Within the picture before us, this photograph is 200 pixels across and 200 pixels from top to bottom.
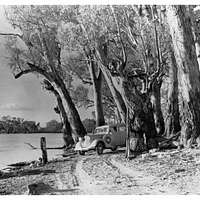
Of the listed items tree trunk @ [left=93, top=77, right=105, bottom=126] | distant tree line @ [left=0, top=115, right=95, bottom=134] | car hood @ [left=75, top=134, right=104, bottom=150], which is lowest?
car hood @ [left=75, top=134, right=104, bottom=150]

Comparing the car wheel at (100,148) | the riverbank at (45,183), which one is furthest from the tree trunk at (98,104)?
the riverbank at (45,183)

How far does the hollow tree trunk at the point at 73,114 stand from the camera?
6.97 metres

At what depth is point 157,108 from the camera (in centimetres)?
730

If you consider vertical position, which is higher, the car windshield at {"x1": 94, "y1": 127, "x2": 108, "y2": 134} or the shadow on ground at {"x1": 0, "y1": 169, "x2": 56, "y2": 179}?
the car windshield at {"x1": 94, "y1": 127, "x2": 108, "y2": 134}

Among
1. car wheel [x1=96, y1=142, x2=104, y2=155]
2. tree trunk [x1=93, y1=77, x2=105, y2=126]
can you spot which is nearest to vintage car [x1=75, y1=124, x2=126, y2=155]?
car wheel [x1=96, y1=142, x2=104, y2=155]

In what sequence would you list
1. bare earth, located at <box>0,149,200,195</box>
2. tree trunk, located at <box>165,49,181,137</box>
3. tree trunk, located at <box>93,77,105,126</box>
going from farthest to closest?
tree trunk, located at <box>165,49,181,137</box> < tree trunk, located at <box>93,77,105,126</box> < bare earth, located at <box>0,149,200,195</box>

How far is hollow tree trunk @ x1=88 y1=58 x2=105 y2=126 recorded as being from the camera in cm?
Answer: 615

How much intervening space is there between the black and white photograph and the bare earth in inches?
0.4

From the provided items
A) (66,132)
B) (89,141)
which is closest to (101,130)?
(89,141)

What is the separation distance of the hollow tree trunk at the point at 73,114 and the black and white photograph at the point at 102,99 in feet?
0.10

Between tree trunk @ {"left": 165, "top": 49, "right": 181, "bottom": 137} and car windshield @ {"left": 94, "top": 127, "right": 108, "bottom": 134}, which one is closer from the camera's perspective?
car windshield @ {"left": 94, "top": 127, "right": 108, "bottom": 134}

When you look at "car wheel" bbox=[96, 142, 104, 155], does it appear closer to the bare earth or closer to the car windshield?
the car windshield

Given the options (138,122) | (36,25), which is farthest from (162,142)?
(36,25)

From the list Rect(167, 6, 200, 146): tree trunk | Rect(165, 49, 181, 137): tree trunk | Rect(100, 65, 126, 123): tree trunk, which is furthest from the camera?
Rect(165, 49, 181, 137): tree trunk
